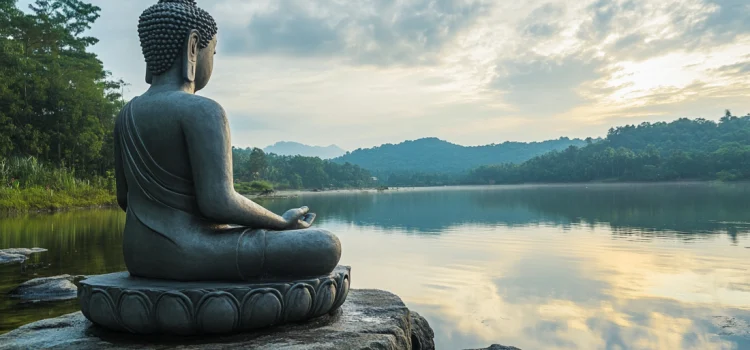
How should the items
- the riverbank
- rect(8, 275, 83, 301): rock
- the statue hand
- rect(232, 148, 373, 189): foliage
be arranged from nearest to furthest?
the statue hand
rect(8, 275, 83, 301): rock
the riverbank
rect(232, 148, 373, 189): foliage

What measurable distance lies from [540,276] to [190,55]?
27.7 ft

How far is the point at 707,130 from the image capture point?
9781 cm

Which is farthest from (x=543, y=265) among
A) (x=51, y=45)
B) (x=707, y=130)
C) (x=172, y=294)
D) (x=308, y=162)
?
(x=707, y=130)

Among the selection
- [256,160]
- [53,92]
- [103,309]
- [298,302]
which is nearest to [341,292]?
[298,302]

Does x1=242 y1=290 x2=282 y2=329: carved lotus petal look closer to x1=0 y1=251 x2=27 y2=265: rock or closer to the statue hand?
the statue hand

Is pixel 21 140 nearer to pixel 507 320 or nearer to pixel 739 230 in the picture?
pixel 507 320

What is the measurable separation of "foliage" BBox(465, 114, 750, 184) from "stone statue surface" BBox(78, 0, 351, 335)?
77.2 meters

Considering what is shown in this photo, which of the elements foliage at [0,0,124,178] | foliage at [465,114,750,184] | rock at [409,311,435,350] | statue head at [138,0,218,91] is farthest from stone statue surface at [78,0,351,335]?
foliage at [465,114,750,184]

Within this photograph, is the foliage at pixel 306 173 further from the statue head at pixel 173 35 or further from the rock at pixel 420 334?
the statue head at pixel 173 35

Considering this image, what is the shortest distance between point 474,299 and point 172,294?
6.15m

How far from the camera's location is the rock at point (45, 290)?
7062mm

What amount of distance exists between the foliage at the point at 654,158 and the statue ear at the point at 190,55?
77.4 m

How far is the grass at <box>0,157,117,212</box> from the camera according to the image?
22.9m

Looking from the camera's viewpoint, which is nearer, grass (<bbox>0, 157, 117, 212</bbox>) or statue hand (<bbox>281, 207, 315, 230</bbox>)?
statue hand (<bbox>281, 207, 315, 230</bbox>)
